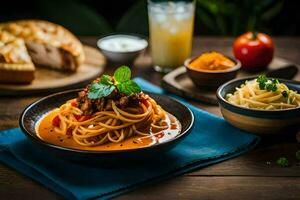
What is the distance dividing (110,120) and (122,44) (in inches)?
70.5

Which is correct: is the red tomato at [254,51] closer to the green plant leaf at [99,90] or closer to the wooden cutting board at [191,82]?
the wooden cutting board at [191,82]

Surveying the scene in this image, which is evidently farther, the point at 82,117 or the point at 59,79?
the point at 59,79

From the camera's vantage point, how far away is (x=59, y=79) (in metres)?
4.24

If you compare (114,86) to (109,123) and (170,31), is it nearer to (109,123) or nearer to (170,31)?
(109,123)

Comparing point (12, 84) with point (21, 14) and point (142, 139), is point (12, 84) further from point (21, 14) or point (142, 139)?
point (21, 14)

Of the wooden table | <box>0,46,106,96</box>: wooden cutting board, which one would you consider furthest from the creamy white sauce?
the wooden table

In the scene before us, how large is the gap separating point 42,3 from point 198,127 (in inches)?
133

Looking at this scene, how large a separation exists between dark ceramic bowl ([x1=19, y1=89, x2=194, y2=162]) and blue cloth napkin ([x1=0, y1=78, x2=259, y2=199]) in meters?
0.10

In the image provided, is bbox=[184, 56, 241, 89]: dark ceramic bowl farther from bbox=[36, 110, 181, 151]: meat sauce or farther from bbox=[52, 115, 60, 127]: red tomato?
bbox=[52, 115, 60, 127]: red tomato

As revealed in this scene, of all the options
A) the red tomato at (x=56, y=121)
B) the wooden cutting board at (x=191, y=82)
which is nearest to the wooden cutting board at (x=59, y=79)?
the wooden cutting board at (x=191, y=82)

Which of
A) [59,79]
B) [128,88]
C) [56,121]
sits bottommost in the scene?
[59,79]

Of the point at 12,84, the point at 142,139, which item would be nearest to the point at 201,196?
the point at 142,139

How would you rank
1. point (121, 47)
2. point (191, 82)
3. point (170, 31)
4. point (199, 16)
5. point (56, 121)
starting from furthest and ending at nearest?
point (199, 16)
point (121, 47)
point (170, 31)
point (191, 82)
point (56, 121)

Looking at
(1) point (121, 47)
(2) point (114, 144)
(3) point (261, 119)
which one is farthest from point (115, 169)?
Answer: (1) point (121, 47)
